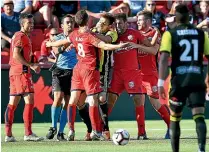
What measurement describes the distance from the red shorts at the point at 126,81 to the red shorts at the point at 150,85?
62cm

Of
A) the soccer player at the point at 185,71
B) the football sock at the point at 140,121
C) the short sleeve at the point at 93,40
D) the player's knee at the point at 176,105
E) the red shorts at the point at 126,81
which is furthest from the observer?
the red shorts at the point at 126,81

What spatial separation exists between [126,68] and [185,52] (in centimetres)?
405

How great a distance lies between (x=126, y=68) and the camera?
46.3ft

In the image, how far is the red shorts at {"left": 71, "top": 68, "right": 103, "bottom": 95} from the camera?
1318 centimetres

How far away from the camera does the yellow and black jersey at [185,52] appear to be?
33.1ft

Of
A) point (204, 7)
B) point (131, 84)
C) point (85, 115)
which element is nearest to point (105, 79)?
point (131, 84)

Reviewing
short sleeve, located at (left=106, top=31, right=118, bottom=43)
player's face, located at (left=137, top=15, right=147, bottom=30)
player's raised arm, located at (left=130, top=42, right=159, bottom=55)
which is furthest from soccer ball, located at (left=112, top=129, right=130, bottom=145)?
player's face, located at (left=137, top=15, right=147, bottom=30)

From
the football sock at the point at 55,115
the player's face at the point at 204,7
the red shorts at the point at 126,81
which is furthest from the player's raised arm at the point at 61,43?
the player's face at the point at 204,7

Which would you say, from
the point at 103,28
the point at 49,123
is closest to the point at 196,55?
the point at 103,28

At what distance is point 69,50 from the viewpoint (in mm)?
14469

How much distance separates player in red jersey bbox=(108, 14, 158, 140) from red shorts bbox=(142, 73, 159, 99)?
0.61 m

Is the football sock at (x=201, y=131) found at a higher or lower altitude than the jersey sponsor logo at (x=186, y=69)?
lower

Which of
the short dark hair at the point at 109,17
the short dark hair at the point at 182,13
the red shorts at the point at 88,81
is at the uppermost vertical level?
the short dark hair at the point at 182,13

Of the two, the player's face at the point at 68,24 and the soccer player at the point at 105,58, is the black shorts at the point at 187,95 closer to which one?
the soccer player at the point at 105,58
